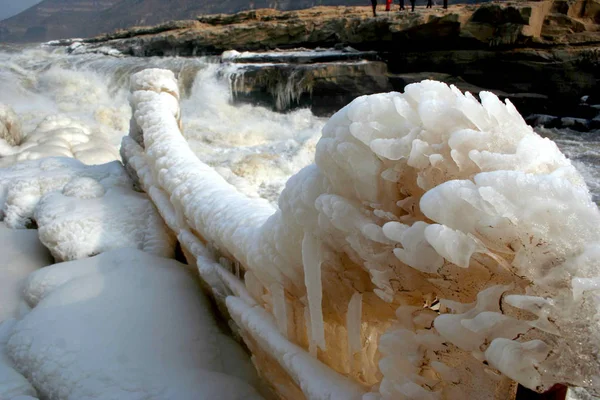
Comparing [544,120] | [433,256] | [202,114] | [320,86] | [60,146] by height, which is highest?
[433,256]

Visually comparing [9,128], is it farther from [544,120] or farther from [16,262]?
[544,120]

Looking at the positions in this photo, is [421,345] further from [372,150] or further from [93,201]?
[93,201]

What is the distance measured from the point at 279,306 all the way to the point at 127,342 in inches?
29.1

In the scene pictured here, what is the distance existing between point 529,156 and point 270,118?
924 cm

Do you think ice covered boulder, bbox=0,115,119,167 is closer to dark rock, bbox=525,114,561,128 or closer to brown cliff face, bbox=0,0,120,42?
dark rock, bbox=525,114,561,128

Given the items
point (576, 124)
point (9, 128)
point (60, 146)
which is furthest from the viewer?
point (576, 124)

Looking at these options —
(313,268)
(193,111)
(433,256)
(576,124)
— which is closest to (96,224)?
(313,268)

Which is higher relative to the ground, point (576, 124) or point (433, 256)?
point (433, 256)

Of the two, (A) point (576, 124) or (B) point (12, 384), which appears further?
(A) point (576, 124)

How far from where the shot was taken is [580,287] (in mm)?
596

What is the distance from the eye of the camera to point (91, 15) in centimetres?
4647

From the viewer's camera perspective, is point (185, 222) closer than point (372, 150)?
No

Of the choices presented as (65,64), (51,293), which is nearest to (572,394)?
(51,293)

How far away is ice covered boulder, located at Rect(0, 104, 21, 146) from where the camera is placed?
5.69 m
